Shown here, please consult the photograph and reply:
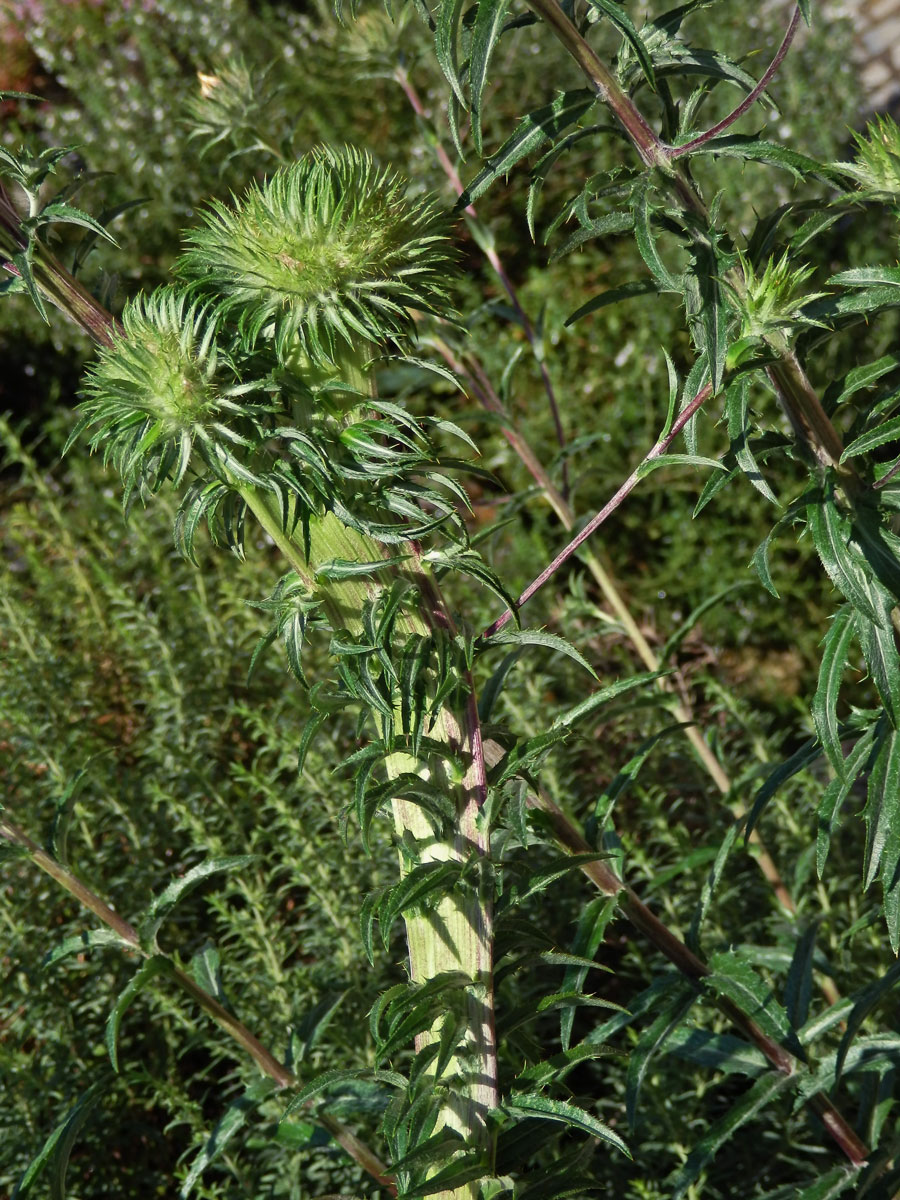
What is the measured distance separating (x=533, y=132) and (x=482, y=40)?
0.42 feet

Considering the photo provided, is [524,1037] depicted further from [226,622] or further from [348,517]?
[226,622]

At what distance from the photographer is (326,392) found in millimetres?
938

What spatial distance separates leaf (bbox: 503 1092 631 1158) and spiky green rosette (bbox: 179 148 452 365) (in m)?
0.68

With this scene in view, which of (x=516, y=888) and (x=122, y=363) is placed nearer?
(x=122, y=363)

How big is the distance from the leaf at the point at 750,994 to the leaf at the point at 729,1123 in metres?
0.05

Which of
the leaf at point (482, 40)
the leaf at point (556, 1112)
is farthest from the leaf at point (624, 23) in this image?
the leaf at point (556, 1112)

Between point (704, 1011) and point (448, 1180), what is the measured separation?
1074 millimetres

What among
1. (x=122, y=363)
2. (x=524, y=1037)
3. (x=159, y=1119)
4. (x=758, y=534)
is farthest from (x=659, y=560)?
(x=122, y=363)

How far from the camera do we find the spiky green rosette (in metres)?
0.90

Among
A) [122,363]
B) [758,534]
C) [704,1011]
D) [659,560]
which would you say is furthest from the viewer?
[659,560]

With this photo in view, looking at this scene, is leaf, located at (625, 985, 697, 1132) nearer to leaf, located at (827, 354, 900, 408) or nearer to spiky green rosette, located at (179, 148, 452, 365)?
leaf, located at (827, 354, 900, 408)

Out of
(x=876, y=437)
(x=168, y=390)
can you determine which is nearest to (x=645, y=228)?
(x=876, y=437)

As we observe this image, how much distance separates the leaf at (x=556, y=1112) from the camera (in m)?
1.01

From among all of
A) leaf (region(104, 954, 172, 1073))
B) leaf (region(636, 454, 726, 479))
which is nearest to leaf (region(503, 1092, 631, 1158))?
leaf (region(104, 954, 172, 1073))
